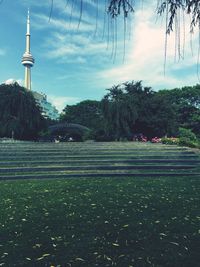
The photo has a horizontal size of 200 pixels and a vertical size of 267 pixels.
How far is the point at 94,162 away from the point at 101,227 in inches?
407

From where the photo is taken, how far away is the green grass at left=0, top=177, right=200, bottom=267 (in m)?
4.59

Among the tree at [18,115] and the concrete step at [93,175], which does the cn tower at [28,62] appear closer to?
the tree at [18,115]

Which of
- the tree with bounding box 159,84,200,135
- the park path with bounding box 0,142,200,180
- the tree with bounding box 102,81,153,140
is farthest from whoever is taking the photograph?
the tree with bounding box 159,84,200,135

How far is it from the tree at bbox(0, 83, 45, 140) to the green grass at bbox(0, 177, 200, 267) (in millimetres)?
29471

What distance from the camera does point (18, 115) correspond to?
130 ft

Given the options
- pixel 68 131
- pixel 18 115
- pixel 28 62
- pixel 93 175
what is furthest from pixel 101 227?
pixel 28 62

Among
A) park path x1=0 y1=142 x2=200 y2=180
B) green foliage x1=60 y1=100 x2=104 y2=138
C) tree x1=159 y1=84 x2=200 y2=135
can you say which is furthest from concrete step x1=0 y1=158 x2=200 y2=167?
green foliage x1=60 y1=100 x2=104 y2=138

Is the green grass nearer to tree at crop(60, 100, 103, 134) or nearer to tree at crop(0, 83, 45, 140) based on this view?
tree at crop(0, 83, 45, 140)

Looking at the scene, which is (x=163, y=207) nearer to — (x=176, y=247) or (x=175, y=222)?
(x=175, y=222)

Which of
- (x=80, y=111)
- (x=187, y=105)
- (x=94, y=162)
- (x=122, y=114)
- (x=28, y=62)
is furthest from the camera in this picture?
(x=28, y=62)

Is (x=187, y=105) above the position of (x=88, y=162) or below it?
above

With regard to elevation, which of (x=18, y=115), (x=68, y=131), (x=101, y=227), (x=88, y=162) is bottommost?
(x=101, y=227)

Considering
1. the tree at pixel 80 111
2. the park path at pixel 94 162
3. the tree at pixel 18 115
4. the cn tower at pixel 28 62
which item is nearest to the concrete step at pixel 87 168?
the park path at pixel 94 162

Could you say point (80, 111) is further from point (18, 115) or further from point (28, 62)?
point (28, 62)
